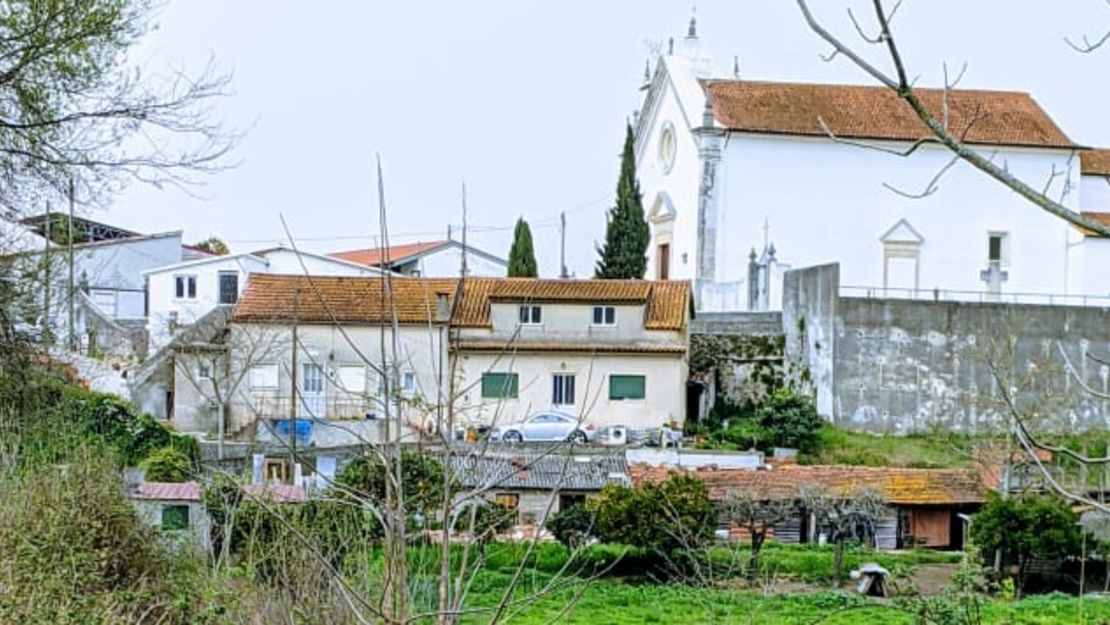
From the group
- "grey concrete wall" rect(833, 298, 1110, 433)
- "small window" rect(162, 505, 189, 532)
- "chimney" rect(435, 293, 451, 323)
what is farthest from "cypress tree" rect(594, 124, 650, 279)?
"small window" rect(162, 505, 189, 532)

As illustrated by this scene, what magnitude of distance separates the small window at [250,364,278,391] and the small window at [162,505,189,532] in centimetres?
1418

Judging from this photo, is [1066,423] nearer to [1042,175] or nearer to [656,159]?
[1042,175]

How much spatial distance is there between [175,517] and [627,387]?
53.8 feet

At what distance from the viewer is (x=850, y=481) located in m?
23.3

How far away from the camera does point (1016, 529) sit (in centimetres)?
1973

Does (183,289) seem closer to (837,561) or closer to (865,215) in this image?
(865,215)

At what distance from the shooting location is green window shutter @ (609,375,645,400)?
28.5 meters

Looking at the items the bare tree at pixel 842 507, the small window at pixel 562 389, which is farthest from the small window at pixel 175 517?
the small window at pixel 562 389

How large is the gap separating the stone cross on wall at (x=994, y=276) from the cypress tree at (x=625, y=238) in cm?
920

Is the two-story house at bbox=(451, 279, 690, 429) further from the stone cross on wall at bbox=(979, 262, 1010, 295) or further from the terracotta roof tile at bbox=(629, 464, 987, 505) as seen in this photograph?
the stone cross on wall at bbox=(979, 262, 1010, 295)

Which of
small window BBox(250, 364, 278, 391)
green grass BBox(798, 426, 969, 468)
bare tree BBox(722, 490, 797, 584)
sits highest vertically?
small window BBox(250, 364, 278, 391)

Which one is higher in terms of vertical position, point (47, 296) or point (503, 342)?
point (47, 296)

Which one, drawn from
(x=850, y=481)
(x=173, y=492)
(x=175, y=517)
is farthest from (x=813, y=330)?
(x=175, y=517)

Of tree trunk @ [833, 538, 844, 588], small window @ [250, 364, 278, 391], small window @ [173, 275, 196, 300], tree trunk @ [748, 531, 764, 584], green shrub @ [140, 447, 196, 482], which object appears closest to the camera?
tree trunk @ [748, 531, 764, 584]
